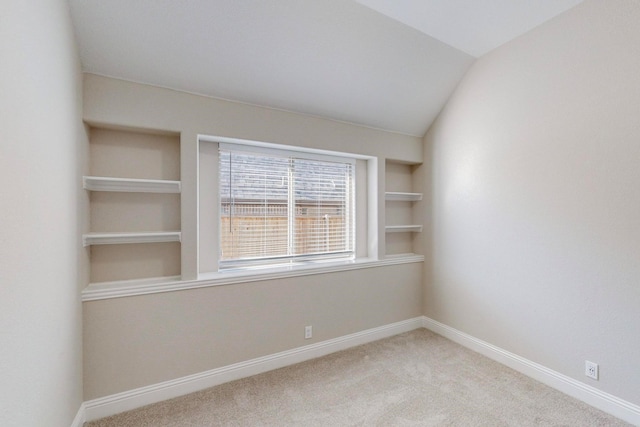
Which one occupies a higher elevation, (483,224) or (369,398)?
(483,224)

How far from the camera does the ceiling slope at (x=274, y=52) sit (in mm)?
1811

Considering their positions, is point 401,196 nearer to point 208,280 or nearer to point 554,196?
point 554,196

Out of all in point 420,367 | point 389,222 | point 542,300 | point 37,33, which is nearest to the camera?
point 37,33

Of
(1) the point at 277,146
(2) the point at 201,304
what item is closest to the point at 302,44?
(1) the point at 277,146

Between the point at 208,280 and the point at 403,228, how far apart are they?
7.31 feet

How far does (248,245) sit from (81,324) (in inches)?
51.3

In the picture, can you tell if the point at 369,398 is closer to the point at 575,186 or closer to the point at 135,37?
the point at 575,186

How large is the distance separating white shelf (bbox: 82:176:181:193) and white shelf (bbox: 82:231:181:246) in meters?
0.33

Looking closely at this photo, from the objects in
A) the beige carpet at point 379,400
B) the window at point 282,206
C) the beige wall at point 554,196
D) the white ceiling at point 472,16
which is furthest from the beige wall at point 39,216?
the beige wall at point 554,196

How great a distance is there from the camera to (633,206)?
1867 mm

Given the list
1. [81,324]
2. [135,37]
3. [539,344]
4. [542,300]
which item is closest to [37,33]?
[135,37]

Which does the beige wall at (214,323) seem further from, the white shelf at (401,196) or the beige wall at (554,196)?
the beige wall at (554,196)

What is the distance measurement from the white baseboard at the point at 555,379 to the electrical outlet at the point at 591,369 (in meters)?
0.09

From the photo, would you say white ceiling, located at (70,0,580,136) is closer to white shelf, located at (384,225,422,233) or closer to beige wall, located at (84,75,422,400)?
beige wall, located at (84,75,422,400)
